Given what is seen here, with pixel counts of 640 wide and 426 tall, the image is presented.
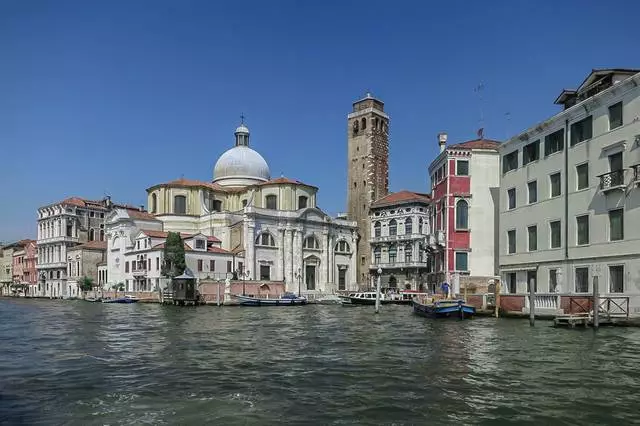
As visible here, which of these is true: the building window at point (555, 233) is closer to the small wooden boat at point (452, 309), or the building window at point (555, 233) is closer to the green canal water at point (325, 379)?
the small wooden boat at point (452, 309)

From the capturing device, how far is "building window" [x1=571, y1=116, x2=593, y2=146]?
79.9 ft

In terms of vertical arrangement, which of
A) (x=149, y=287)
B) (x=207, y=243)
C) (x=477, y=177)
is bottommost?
(x=149, y=287)

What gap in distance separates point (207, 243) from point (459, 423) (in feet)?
162

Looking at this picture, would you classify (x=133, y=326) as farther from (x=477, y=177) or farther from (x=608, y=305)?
(x=477, y=177)

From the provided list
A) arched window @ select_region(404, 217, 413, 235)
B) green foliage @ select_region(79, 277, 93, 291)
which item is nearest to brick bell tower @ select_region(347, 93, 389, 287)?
arched window @ select_region(404, 217, 413, 235)

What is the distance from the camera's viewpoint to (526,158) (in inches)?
1134

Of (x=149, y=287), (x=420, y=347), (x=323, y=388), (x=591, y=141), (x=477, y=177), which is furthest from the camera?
(x=149, y=287)

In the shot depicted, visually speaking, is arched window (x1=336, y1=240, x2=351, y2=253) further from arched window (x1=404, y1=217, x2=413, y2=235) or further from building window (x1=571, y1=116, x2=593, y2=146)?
building window (x1=571, y1=116, x2=593, y2=146)

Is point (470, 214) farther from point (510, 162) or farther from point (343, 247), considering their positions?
point (343, 247)

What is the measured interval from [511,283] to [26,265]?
76012 mm

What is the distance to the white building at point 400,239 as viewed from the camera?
189 ft

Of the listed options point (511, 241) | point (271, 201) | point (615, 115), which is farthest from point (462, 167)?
point (271, 201)

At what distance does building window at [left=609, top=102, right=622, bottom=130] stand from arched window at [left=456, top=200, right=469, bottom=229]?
13575 millimetres

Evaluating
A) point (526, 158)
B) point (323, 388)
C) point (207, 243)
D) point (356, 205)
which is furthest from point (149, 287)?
point (323, 388)
